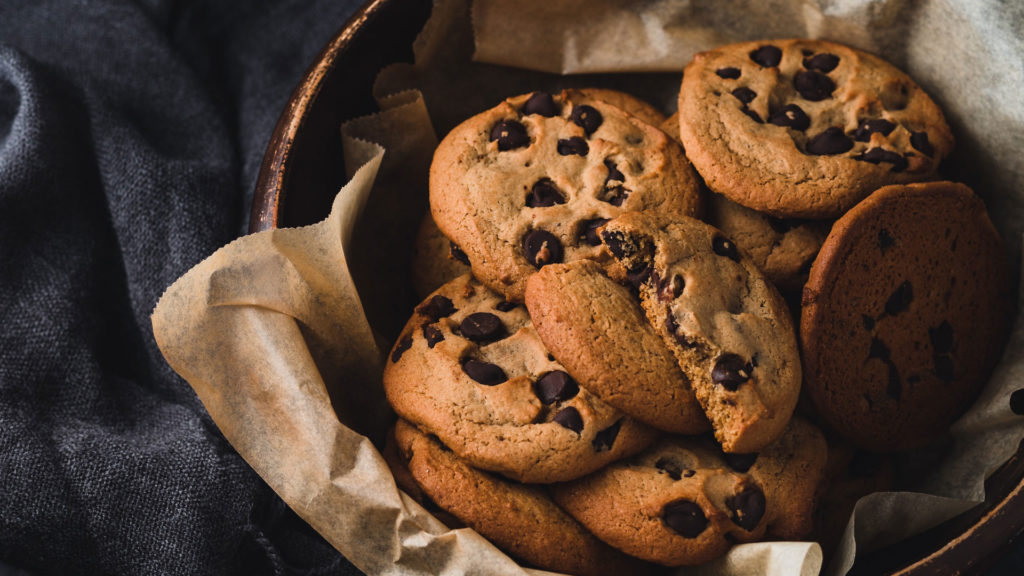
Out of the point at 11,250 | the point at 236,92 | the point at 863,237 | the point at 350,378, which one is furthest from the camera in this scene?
the point at 236,92

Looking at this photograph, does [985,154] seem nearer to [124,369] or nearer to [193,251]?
[193,251]

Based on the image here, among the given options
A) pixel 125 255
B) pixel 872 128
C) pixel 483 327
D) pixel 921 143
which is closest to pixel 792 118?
pixel 872 128

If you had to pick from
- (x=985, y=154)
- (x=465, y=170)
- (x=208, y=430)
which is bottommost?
(x=208, y=430)

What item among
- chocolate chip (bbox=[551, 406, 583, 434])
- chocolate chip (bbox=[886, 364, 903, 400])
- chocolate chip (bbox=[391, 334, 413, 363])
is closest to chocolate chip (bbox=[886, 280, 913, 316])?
chocolate chip (bbox=[886, 364, 903, 400])

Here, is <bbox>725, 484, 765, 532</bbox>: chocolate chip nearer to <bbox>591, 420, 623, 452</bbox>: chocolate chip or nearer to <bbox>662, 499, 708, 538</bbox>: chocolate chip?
<bbox>662, 499, 708, 538</bbox>: chocolate chip

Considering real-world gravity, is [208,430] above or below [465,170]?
below

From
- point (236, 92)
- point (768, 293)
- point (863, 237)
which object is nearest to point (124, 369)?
point (236, 92)

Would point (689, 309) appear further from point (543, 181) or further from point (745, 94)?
point (745, 94)
